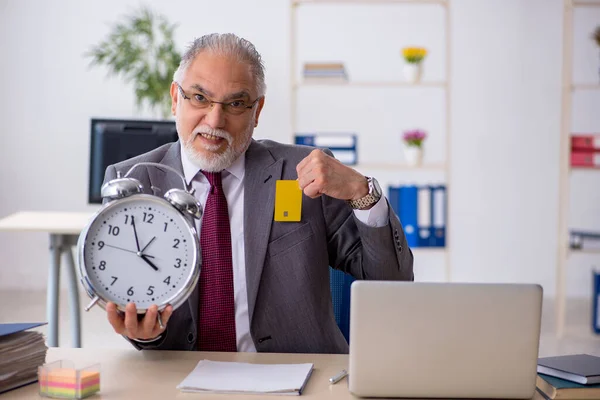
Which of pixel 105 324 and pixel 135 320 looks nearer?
pixel 135 320

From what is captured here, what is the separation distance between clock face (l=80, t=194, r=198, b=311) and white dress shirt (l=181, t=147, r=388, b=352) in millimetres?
396

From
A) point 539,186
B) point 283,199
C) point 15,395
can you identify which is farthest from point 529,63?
point 15,395

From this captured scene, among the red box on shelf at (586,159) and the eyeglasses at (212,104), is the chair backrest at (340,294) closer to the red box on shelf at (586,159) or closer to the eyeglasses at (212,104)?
the eyeglasses at (212,104)

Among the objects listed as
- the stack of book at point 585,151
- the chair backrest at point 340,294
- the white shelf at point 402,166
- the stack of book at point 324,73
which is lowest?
the chair backrest at point 340,294

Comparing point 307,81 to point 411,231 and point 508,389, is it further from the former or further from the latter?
point 508,389

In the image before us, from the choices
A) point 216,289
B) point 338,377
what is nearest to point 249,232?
point 216,289

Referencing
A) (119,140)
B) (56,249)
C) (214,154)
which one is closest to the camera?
(214,154)

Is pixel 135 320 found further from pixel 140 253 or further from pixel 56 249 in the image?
pixel 56 249

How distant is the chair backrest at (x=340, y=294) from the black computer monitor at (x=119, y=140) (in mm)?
1795

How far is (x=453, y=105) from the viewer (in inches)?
230

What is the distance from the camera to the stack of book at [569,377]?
1434 millimetres

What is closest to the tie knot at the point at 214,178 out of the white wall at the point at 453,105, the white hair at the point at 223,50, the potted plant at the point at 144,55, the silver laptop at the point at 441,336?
the white hair at the point at 223,50

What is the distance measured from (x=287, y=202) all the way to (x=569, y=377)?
0.84 m

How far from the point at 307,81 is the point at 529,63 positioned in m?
1.84
